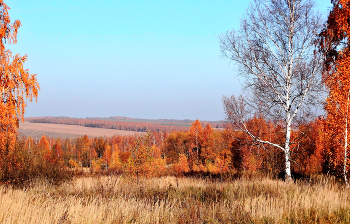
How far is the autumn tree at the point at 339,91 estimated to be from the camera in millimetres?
8477

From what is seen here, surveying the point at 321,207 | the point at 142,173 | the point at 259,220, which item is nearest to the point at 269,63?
the point at 321,207

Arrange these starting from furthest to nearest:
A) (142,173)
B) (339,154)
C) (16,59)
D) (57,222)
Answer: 1. (142,173)
2. (16,59)
3. (339,154)
4. (57,222)

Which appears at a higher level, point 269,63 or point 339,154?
point 269,63

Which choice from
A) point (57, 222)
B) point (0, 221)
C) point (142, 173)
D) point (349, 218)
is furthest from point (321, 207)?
point (142, 173)

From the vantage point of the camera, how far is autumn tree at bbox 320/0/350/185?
848 centimetres

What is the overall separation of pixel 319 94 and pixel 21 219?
10.8m

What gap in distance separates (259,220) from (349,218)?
78.8 inches

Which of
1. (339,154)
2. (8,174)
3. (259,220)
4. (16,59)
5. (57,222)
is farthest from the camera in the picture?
(16,59)

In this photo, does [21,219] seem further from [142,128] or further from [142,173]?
[142,128]

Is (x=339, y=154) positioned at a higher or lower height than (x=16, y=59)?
lower

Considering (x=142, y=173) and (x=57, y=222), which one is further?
(x=142, y=173)

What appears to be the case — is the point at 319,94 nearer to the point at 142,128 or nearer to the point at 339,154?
the point at 339,154

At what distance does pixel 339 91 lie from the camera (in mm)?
8641

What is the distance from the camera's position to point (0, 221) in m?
4.38
